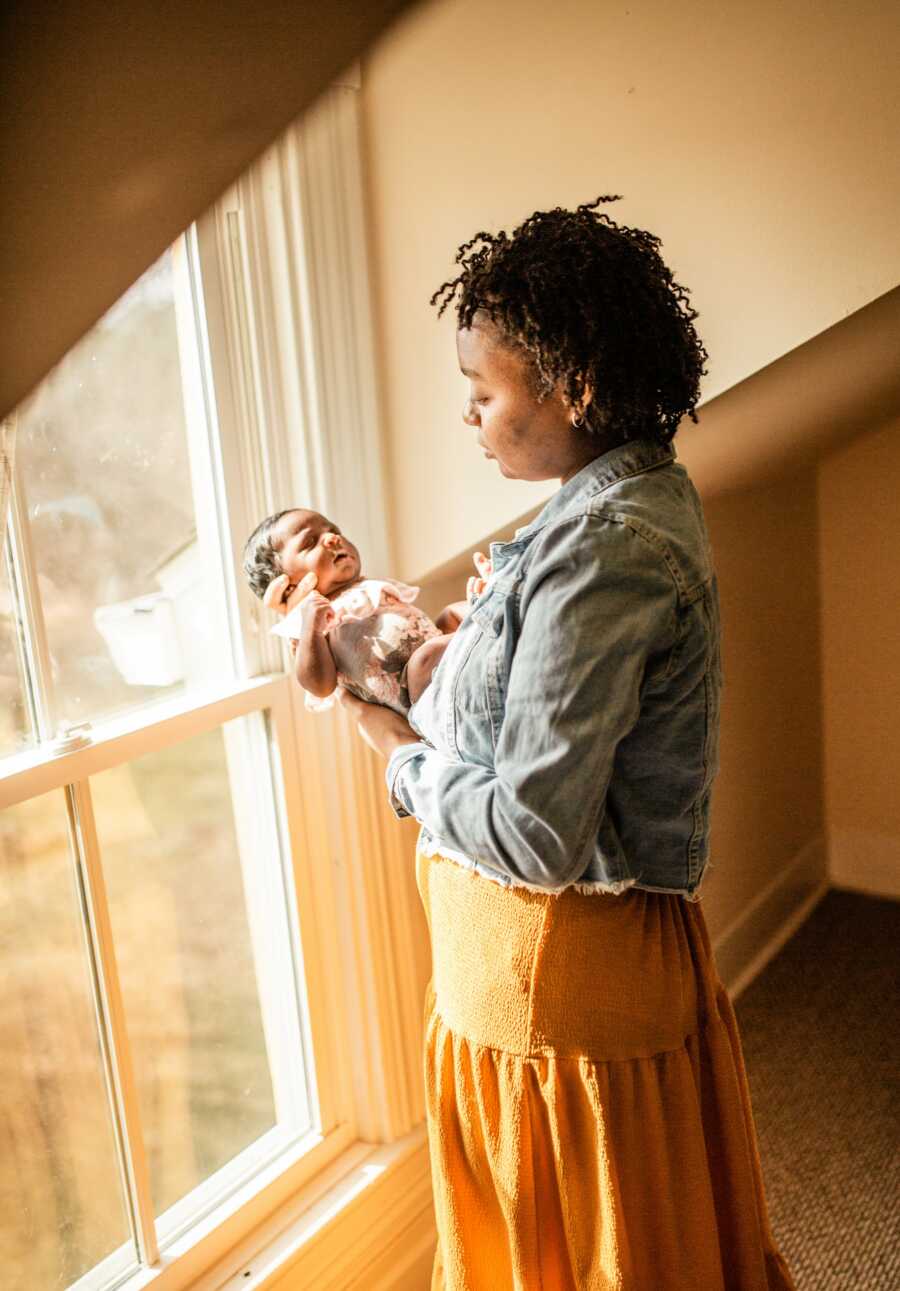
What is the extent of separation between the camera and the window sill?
1.52 metres

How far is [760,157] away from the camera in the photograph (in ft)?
A: 4.29

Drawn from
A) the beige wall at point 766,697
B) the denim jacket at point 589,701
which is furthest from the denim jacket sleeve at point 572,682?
the beige wall at point 766,697

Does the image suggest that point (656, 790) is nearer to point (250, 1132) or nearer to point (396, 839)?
point (396, 839)

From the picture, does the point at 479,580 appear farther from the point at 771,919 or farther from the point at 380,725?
the point at 771,919

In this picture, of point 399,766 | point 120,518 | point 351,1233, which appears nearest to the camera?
point 399,766

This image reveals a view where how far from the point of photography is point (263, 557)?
134 cm

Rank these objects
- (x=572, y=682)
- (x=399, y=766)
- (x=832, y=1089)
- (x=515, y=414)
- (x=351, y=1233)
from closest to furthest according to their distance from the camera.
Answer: (x=572, y=682), (x=515, y=414), (x=399, y=766), (x=351, y=1233), (x=832, y=1089)

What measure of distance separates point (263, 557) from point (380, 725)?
27 cm

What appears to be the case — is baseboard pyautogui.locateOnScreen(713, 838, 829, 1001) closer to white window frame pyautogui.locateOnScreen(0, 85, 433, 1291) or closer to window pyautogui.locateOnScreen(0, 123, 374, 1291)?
Result: white window frame pyautogui.locateOnScreen(0, 85, 433, 1291)

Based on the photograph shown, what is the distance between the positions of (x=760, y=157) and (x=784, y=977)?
2013 millimetres

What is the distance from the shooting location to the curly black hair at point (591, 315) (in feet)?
3.12

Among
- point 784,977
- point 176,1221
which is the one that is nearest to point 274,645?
point 176,1221

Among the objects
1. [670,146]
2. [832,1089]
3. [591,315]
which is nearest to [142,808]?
[591,315]

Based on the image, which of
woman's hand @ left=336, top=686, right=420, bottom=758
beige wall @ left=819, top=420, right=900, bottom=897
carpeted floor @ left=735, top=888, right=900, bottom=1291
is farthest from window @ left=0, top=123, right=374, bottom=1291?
beige wall @ left=819, top=420, right=900, bottom=897
